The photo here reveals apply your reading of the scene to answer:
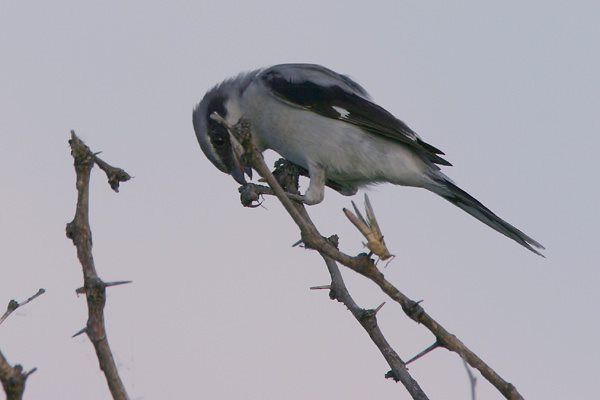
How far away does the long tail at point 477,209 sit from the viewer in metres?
5.52

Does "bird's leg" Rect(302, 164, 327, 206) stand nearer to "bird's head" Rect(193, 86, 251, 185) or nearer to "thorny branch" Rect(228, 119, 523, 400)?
"bird's head" Rect(193, 86, 251, 185)

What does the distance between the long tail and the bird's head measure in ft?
4.06

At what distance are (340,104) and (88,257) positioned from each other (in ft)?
12.8

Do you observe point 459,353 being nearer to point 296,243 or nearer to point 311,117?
point 296,243

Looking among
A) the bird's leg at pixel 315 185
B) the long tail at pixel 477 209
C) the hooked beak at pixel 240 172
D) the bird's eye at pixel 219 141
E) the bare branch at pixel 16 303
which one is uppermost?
the bird's eye at pixel 219 141

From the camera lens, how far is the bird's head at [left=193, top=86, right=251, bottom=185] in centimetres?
602

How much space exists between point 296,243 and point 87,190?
1222mm

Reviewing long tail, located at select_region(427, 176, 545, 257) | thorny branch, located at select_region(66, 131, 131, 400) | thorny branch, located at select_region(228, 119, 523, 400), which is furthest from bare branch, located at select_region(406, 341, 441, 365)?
long tail, located at select_region(427, 176, 545, 257)

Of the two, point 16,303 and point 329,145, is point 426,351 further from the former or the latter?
point 329,145

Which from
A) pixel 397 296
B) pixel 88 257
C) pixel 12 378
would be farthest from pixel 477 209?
pixel 12 378

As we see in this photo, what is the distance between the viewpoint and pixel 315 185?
6.03m

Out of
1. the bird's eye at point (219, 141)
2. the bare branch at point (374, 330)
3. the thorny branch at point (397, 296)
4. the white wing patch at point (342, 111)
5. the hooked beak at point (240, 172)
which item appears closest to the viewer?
the thorny branch at point (397, 296)

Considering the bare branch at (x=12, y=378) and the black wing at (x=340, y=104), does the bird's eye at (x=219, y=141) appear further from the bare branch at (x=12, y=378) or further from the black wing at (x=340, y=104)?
the bare branch at (x=12, y=378)

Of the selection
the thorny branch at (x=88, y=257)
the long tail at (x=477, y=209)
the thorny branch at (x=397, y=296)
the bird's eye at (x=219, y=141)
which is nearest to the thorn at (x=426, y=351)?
the thorny branch at (x=397, y=296)
